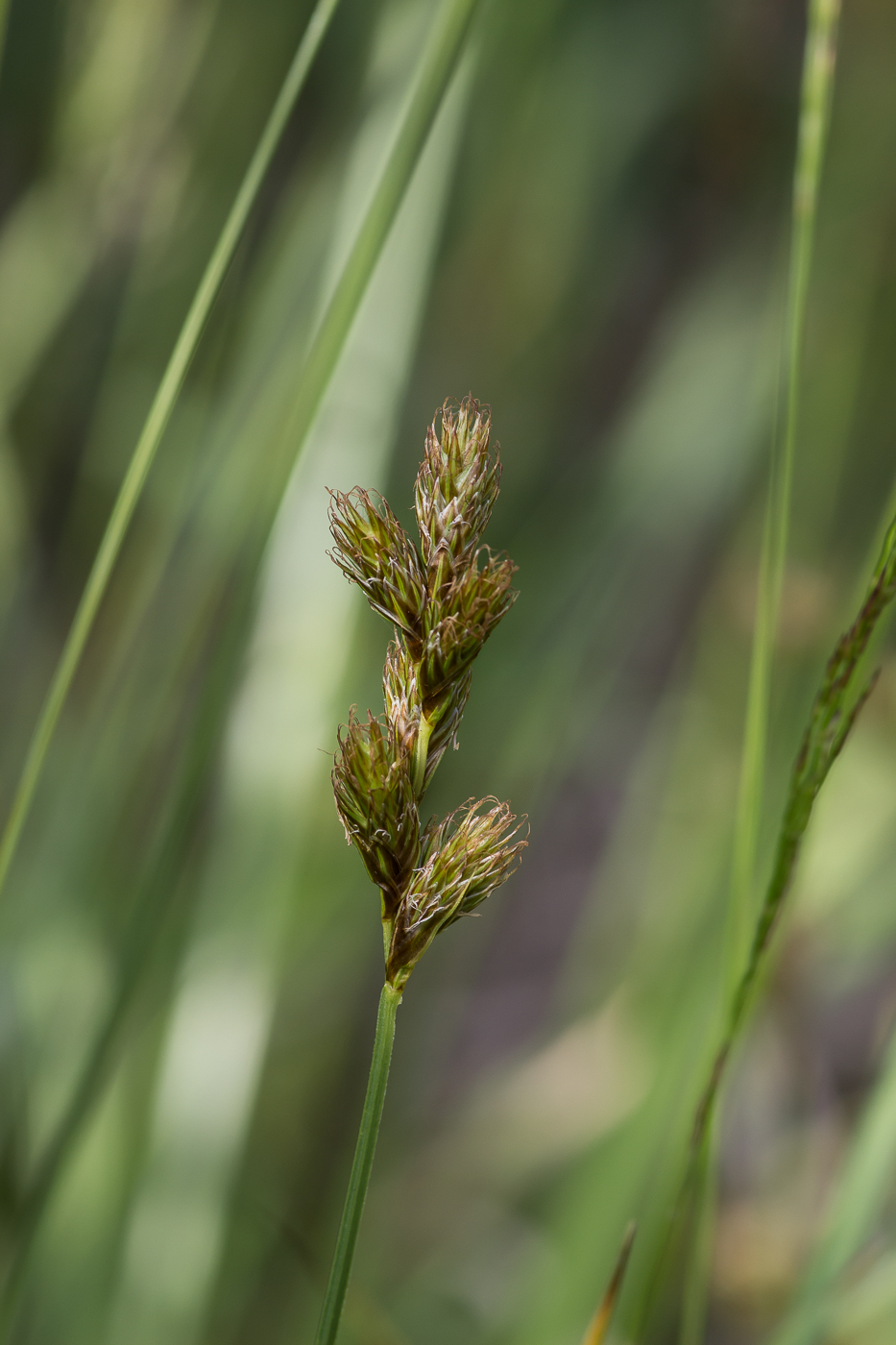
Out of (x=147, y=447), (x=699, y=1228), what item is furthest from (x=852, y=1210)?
(x=147, y=447)

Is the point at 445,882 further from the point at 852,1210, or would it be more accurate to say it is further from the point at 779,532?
the point at 852,1210

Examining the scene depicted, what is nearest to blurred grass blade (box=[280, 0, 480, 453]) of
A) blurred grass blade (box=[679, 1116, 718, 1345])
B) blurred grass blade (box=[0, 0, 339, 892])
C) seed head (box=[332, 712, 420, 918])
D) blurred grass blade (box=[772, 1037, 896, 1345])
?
blurred grass blade (box=[0, 0, 339, 892])

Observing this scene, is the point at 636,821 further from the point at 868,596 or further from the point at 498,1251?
the point at 868,596

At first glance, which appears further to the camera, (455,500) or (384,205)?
(384,205)

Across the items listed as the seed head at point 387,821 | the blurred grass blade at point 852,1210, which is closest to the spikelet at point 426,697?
the seed head at point 387,821

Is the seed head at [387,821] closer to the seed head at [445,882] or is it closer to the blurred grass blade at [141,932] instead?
the seed head at [445,882]

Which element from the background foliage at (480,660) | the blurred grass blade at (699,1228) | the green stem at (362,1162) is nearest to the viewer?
the green stem at (362,1162)

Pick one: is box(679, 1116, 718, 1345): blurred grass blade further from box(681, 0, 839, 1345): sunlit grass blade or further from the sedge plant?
the sedge plant
